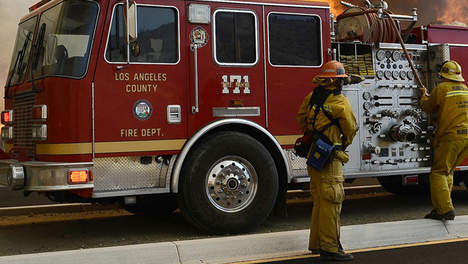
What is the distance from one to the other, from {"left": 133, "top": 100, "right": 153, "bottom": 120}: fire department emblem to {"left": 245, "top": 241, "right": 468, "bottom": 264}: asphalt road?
1.95 metres

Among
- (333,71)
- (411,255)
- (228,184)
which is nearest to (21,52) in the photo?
(228,184)

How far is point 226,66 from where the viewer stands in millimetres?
6723

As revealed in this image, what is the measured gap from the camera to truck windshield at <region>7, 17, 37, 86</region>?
699cm

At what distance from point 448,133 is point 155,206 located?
3899mm

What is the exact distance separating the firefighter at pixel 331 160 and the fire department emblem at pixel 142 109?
1716 mm

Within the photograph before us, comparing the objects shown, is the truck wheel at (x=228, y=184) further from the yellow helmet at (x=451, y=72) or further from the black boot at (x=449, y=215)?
the yellow helmet at (x=451, y=72)

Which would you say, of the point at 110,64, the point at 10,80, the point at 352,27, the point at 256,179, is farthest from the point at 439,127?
the point at 10,80

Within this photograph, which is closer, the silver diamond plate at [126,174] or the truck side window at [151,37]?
the silver diamond plate at [126,174]

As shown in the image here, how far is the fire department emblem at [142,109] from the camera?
6.27 metres

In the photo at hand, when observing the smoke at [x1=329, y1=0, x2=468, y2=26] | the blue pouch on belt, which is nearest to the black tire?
the blue pouch on belt

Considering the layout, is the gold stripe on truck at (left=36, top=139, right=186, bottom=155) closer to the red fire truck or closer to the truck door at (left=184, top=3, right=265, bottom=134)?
the red fire truck

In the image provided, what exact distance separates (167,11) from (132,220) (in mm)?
2976

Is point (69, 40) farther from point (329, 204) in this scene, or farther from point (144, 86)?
point (329, 204)

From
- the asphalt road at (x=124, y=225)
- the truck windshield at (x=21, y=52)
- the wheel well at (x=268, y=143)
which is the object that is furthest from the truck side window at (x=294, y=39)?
the truck windshield at (x=21, y=52)
